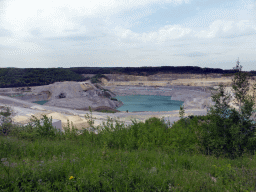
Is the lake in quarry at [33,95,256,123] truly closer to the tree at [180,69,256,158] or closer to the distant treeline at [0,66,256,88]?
the distant treeline at [0,66,256,88]

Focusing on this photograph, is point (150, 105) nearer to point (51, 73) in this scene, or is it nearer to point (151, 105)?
point (151, 105)

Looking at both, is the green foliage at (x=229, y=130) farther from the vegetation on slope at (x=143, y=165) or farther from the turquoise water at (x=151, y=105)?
the turquoise water at (x=151, y=105)

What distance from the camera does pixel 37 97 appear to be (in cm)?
6450

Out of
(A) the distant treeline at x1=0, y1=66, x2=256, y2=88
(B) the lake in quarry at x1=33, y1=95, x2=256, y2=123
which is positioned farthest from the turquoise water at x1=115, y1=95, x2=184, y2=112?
(A) the distant treeline at x1=0, y1=66, x2=256, y2=88

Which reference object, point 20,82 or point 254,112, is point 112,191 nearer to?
point 254,112

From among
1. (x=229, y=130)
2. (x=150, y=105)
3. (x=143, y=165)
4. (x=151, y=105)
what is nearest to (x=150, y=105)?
(x=150, y=105)

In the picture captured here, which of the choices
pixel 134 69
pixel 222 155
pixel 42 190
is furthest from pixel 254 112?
pixel 134 69

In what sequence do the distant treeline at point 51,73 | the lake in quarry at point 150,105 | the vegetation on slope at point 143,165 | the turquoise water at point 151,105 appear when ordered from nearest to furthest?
1. the vegetation on slope at point 143,165
2. the lake in quarry at point 150,105
3. the turquoise water at point 151,105
4. the distant treeline at point 51,73

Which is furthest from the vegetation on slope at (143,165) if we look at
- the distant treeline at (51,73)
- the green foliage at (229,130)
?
the distant treeline at (51,73)

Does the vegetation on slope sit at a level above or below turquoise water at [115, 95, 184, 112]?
above

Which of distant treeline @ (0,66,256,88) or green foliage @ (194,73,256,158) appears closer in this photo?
green foliage @ (194,73,256,158)

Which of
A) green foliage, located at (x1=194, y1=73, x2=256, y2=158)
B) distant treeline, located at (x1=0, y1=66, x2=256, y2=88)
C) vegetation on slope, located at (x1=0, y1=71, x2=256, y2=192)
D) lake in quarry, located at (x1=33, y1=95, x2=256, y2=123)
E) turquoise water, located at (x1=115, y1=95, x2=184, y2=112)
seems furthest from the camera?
distant treeline, located at (x1=0, y1=66, x2=256, y2=88)

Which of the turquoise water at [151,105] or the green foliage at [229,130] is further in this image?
the turquoise water at [151,105]

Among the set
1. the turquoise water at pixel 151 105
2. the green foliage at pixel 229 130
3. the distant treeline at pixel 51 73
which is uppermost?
the distant treeline at pixel 51 73
